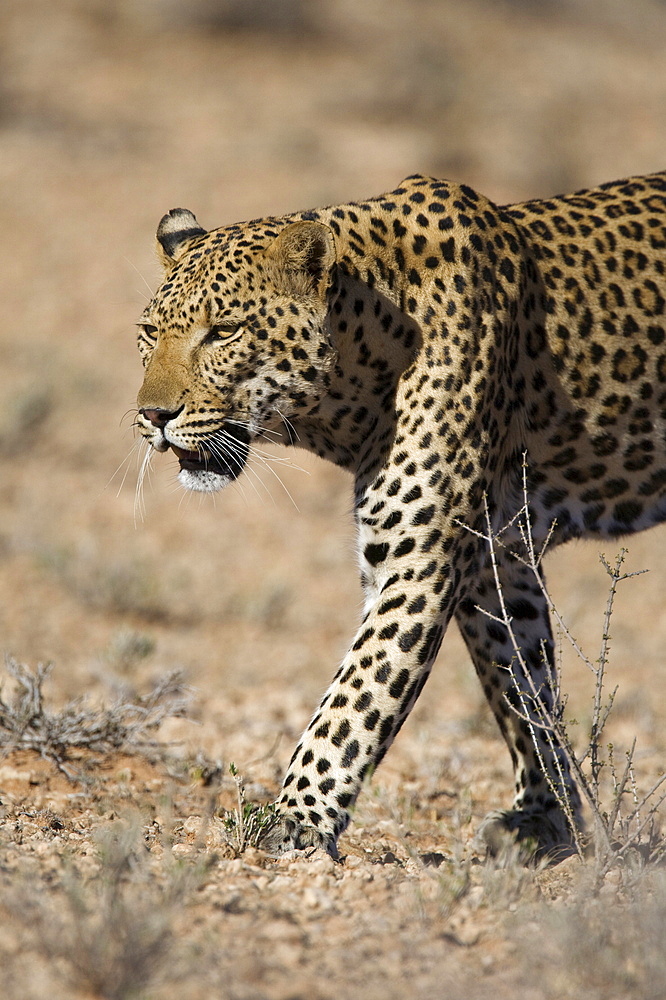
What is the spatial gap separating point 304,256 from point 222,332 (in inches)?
17.4

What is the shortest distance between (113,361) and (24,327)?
1.56 meters

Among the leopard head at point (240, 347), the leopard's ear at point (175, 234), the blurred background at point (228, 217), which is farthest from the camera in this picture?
the blurred background at point (228, 217)

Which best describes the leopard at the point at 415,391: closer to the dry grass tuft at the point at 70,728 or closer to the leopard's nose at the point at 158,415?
the leopard's nose at the point at 158,415

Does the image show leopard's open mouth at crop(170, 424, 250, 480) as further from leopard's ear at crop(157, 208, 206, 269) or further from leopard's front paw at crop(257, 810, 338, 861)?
leopard's front paw at crop(257, 810, 338, 861)

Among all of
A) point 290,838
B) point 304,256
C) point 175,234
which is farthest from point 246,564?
point 290,838

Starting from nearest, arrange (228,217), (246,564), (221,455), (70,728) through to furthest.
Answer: (221,455), (70,728), (246,564), (228,217)

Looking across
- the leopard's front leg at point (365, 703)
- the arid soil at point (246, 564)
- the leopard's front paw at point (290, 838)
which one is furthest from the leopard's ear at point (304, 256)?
the leopard's front paw at point (290, 838)

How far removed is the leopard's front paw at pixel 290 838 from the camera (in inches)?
178

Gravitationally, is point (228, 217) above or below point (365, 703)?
above

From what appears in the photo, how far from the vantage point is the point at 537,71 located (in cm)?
2648

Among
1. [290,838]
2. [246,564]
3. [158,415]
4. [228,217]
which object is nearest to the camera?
[290,838]

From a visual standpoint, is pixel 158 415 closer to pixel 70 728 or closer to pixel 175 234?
pixel 175 234

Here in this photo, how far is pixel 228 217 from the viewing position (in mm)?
18875

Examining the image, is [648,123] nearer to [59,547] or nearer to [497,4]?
[497,4]
